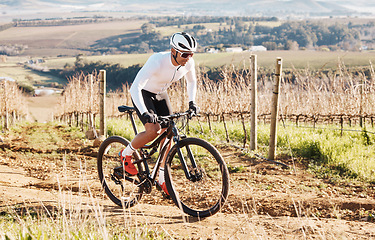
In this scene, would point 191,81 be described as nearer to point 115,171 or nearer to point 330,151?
point 115,171

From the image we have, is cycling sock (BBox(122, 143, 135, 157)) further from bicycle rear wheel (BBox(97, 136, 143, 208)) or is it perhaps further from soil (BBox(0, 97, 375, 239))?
soil (BBox(0, 97, 375, 239))

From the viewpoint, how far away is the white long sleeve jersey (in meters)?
4.45

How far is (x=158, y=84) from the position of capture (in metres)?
4.71

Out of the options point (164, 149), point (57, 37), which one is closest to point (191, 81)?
point (164, 149)

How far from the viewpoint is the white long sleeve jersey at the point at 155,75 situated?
4445 millimetres

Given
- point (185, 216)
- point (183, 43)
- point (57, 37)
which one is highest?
point (57, 37)

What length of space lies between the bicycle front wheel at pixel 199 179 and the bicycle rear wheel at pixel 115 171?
24.2 inches

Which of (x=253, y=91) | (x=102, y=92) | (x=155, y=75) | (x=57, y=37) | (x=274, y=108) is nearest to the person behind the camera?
(x=155, y=75)

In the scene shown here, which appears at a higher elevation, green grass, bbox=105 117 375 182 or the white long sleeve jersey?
the white long sleeve jersey

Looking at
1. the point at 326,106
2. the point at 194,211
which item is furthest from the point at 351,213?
the point at 326,106

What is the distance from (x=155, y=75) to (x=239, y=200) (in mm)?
1978

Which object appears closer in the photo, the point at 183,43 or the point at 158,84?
the point at 183,43

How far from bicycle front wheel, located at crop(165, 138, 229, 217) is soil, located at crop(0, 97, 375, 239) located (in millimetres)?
177

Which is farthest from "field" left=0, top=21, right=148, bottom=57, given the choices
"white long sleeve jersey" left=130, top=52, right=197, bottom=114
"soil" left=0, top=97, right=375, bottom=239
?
"white long sleeve jersey" left=130, top=52, right=197, bottom=114
